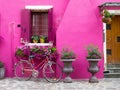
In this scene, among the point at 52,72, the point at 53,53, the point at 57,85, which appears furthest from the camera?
the point at 53,53

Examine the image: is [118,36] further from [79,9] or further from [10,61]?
[10,61]

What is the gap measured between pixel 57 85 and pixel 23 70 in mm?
2005

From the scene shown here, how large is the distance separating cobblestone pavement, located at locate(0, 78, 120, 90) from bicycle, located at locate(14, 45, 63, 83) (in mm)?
333

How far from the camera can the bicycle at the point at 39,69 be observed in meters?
12.9

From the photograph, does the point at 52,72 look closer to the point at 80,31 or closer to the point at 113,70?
the point at 80,31

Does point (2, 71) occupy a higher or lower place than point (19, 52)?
lower

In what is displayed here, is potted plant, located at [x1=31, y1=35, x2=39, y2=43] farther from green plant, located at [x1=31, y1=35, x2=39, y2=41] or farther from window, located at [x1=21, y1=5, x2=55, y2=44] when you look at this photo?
window, located at [x1=21, y1=5, x2=55, y2=44]

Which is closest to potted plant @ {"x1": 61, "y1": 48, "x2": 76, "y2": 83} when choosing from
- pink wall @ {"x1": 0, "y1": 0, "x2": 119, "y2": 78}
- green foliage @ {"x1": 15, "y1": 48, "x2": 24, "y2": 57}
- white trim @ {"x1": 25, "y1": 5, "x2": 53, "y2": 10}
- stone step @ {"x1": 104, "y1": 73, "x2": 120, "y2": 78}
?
pink wall @ {"x1": 0, "y1": 0, "x2": 119, "y2": 78}

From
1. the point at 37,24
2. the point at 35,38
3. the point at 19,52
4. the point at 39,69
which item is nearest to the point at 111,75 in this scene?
the point at 39,69

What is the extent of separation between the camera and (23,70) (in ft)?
44.1

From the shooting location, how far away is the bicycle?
1295cm

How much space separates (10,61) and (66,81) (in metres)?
2.77

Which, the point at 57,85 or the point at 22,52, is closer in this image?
the point at 57,85

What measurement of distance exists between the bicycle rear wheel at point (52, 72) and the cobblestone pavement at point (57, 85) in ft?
0.92
